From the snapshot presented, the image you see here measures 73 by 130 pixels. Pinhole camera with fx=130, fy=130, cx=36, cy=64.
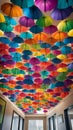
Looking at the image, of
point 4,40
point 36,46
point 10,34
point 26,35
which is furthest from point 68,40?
point 4,40

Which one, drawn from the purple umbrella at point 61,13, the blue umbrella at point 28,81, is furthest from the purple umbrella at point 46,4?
the blue umbrella at point 28,81

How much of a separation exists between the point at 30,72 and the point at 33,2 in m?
1.93

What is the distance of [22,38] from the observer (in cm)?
209

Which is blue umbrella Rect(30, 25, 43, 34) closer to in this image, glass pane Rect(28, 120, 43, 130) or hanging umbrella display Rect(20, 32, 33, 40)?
hanging umbrella display Rect(20, 32, 33, 40)

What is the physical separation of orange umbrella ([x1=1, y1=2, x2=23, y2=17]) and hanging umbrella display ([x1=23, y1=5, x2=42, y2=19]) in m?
0.08

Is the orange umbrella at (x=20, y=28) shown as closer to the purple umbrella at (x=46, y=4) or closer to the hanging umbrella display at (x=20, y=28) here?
the hanging umbrella display at (x=20, y=28)

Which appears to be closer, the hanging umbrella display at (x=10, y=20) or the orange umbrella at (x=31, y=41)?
the hanging umbrella display at (x=10, y=20)

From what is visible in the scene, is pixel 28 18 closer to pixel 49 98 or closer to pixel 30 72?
pixel 30 72

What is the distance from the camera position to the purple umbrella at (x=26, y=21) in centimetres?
174

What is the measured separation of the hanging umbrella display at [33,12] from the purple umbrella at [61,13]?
0.57 ft

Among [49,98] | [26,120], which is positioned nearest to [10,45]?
[49,98]

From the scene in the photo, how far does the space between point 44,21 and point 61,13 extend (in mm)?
243

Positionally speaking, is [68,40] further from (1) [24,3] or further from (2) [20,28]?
(1) [24,3]

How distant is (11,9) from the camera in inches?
60.9
